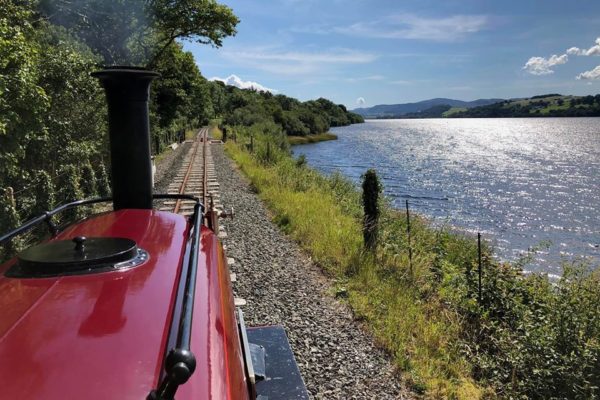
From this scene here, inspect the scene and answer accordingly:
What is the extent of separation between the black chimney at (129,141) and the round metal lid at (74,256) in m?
1.43

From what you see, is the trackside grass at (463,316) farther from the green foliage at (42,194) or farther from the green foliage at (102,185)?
the green foliage at (102,185)

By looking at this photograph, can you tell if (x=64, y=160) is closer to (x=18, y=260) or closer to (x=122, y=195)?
(x=122, y=195)

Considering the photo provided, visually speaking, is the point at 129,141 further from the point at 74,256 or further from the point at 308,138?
the point at 308,138

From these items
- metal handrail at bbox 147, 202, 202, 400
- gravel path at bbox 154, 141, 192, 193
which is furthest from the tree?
metal handrail at bbox 147, 202, 202, 400

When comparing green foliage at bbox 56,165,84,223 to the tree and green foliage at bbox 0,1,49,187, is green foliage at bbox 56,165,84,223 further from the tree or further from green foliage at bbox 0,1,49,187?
the tree

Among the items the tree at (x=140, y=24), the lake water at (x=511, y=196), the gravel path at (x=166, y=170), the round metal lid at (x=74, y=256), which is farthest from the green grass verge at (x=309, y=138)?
the round metal lid at (x=74, y=256)

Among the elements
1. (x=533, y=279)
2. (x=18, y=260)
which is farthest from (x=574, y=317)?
(x=18, y=260)

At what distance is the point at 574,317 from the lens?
5551mm

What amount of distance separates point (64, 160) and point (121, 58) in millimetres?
9314

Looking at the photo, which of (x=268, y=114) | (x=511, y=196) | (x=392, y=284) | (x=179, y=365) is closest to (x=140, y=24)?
(x=392, y=284)

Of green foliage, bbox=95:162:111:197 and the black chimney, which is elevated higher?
the black chimney

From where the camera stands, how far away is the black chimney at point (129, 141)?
12.7 ft

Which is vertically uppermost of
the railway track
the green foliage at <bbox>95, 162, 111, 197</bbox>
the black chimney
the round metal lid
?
the black chimney

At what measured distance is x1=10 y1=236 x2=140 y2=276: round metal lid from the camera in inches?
86.8
